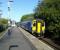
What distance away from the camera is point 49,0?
1299 inches

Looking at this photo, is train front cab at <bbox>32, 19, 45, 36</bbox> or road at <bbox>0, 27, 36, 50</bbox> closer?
road at <bbox>0, 27, 36, 50</bbox>

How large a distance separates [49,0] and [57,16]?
443cm

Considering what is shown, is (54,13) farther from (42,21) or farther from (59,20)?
(42,21)

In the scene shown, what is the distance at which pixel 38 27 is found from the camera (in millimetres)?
43875

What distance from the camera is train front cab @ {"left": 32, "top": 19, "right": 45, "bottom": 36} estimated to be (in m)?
42.1

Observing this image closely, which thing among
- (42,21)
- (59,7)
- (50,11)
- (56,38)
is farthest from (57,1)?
(42,21)

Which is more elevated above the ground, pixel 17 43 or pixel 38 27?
pixel 38 27

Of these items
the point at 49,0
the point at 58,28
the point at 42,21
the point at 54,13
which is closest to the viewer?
the point at 58,28

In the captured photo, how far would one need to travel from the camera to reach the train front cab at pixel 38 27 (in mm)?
42062

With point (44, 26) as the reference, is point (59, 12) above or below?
above

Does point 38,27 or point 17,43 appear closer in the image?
point 17,43

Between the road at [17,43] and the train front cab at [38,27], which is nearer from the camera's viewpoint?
A: the road at [17,43]

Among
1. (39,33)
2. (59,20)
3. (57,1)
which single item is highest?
(57,1)

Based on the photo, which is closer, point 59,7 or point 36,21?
point 59,7
